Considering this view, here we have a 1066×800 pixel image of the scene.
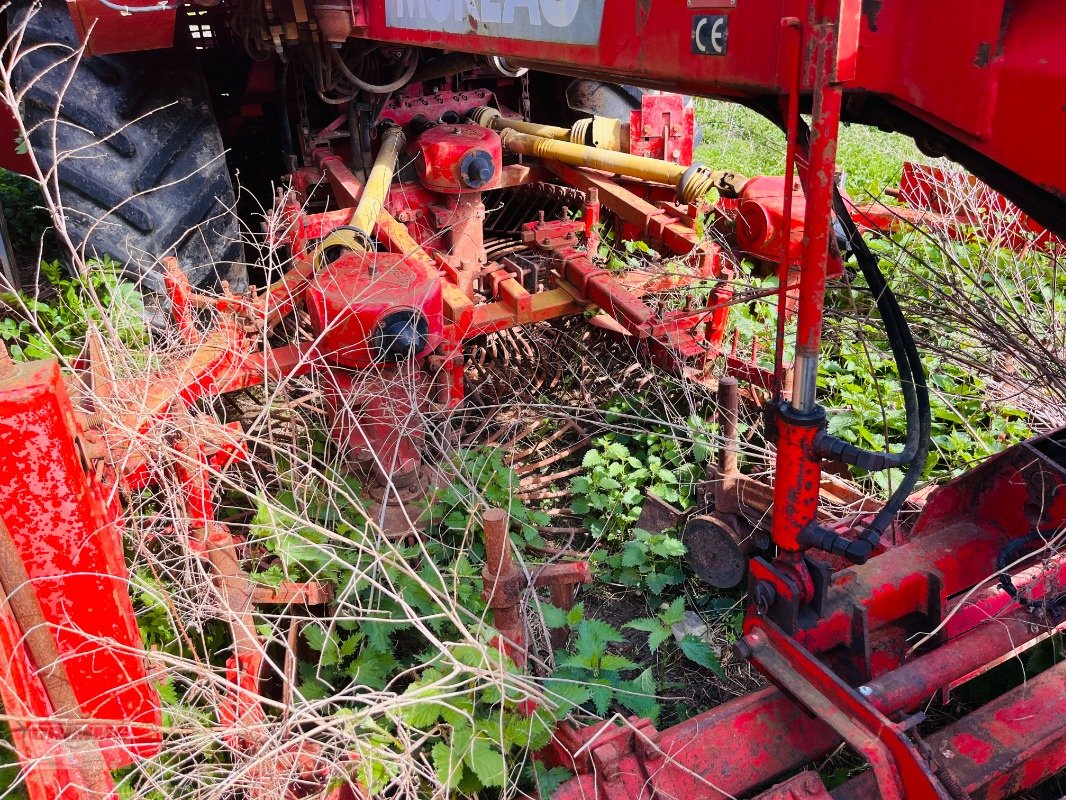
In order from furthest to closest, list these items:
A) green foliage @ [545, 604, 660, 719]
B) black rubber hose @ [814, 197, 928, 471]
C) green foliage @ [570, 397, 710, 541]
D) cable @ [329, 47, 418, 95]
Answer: cable @ [329, 47, 418, 95]
green foliage @ [570, 397, 710, 541]
green foliage @ [545, 604, 660, 719]
black rubber hose @ [814, 197, 928, 471]

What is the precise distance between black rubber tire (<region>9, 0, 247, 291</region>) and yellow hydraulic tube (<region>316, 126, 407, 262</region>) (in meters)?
0.49

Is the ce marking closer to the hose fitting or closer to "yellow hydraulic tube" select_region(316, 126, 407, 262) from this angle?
"yellow hydraulic tube" select_region(316, 126, 407, 262)

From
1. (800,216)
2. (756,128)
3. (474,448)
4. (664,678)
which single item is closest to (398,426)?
(474,448)

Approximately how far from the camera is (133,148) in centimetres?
338

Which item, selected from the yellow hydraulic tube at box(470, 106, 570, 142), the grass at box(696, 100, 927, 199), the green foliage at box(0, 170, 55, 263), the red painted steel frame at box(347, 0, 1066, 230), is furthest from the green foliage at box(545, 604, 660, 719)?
the green foliage at box(0, 170, 55, 263)

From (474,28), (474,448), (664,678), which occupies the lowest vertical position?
(664,678)

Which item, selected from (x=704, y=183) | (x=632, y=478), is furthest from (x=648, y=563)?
(x=704, y=183)

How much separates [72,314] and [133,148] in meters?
0.85

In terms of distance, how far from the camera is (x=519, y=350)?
4.09 m

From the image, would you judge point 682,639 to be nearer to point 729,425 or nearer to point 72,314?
point 729,425

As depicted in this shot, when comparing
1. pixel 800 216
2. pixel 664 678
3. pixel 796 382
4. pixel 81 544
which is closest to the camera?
pixel 81 544

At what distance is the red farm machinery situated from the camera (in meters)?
1.39

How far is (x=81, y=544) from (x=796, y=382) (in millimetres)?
1345

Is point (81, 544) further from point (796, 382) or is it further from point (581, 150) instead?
point (581, 150)
